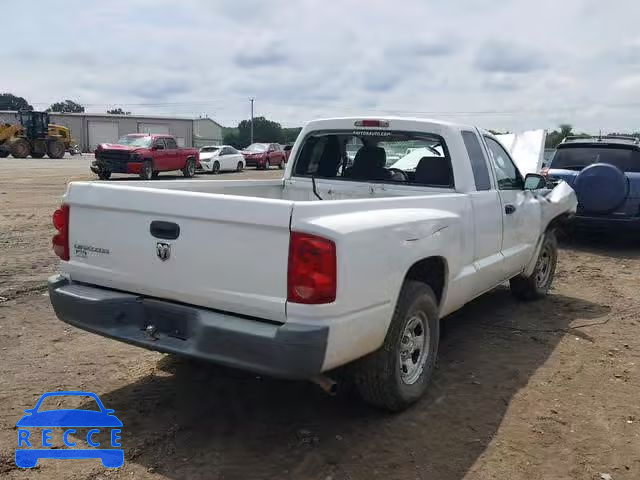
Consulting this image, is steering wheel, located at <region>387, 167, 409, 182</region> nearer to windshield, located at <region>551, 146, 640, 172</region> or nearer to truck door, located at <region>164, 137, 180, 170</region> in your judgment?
windshield, located at <region>551, 146, 640, 172</region>

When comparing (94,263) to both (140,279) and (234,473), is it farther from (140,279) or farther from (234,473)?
(234,473)

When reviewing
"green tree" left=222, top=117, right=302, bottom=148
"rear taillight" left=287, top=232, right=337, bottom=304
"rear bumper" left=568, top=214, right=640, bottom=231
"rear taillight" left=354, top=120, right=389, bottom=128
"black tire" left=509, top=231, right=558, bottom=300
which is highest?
"green tree" left=222, top=117, right=302, bottom=148

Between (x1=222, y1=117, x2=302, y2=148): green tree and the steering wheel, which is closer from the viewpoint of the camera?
the steering wheel

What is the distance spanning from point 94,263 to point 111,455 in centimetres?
115

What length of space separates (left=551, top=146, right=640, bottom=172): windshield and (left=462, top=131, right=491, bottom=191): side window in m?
6.29

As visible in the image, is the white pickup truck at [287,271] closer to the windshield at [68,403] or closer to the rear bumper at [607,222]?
the windshield at [68,403]

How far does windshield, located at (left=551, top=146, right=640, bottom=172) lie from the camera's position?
A: 1027cm

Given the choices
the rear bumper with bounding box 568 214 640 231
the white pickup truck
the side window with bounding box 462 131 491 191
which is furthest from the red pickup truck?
the side window with bounding box 462 131 491 191

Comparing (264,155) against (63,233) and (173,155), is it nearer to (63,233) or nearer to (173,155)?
(173,155)

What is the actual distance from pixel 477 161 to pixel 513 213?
705 millimetres

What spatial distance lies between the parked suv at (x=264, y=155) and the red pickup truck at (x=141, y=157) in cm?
939

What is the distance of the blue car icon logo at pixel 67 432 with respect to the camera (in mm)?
3326

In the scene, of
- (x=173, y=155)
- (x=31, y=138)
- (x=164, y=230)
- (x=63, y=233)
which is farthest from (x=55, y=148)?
(x=164, y=230)

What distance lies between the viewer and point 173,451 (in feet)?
11.1
